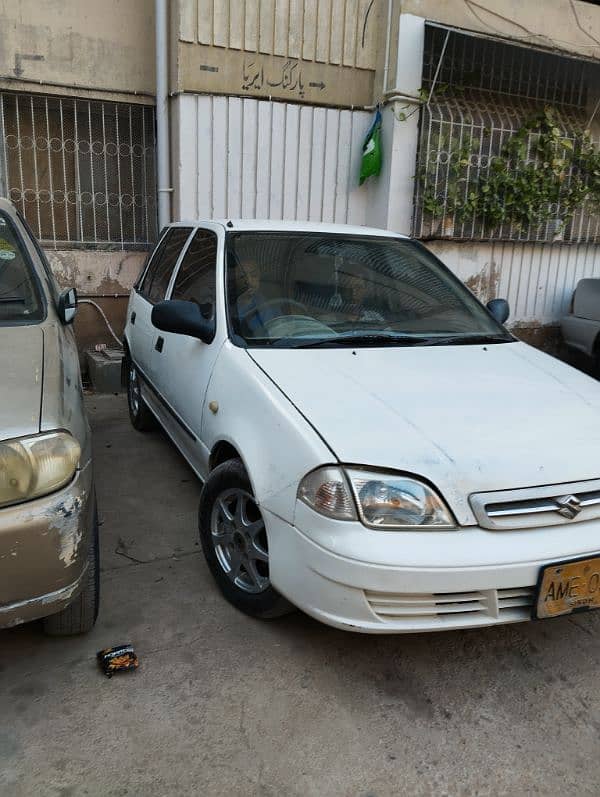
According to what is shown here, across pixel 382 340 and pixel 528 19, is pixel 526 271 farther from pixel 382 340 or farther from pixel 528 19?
pixel 382 340

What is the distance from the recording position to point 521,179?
23.6 ft

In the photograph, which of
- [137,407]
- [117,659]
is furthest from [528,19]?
[117,659]

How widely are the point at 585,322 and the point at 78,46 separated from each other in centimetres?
561

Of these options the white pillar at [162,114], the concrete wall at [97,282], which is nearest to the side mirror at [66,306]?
the concrete wall at [97,282]

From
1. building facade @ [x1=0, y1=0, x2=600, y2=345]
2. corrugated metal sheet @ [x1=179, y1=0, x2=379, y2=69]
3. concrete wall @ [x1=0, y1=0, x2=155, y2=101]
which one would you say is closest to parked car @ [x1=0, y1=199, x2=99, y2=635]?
building facade @ [x1=0, y1=0, x2=600, y2=345]

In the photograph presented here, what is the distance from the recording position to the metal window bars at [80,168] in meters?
6.37

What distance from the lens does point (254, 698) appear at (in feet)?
7.61

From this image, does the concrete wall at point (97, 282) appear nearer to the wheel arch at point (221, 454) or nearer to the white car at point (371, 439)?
the white car at point (371, 439)

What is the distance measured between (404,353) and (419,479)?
1002 millimetres

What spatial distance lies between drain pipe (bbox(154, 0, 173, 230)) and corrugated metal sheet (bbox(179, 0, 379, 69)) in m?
0.21

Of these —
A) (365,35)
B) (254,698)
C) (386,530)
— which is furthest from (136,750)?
(365,35)

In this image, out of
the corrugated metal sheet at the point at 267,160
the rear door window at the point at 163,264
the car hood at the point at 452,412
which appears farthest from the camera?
the corrugated metal sheet at the point at 267,160

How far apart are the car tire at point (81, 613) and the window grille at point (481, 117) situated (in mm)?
5447

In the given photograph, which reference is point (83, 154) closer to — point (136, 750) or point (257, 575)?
point (257, 575)
